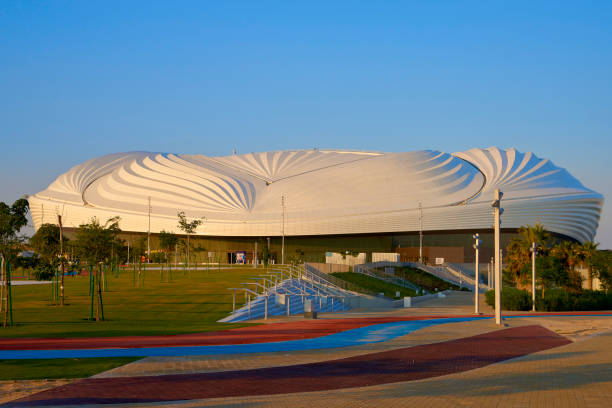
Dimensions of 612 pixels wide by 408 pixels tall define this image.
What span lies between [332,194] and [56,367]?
3528 inches

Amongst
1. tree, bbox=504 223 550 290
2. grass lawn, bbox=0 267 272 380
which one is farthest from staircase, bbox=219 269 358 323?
tree, bbox=504 223 550 290

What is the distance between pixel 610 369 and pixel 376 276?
5404 cm

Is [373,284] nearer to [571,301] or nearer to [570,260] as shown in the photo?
[570,260]

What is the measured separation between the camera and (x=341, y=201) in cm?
10162

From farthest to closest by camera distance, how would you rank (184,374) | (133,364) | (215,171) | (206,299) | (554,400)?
(215,171) < (206,299) < (133,364) < (184,374) < (554,400)

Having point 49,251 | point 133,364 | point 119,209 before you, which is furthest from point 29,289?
point 119,209

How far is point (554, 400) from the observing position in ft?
36.8

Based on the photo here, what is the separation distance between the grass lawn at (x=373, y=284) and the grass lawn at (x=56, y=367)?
43.7m

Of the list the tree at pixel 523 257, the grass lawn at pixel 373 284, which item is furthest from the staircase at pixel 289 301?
the tree at pixel 523 257

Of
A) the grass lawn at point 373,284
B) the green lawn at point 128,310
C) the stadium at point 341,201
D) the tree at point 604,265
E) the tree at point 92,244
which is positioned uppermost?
the stadium at point 341,201

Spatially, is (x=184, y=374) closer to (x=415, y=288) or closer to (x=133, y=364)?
(x=133, y=364)

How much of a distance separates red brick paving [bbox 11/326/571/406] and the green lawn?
8.20m

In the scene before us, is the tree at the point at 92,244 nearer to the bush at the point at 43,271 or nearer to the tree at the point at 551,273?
the bush at the point at 43,271

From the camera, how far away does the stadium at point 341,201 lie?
311ft
